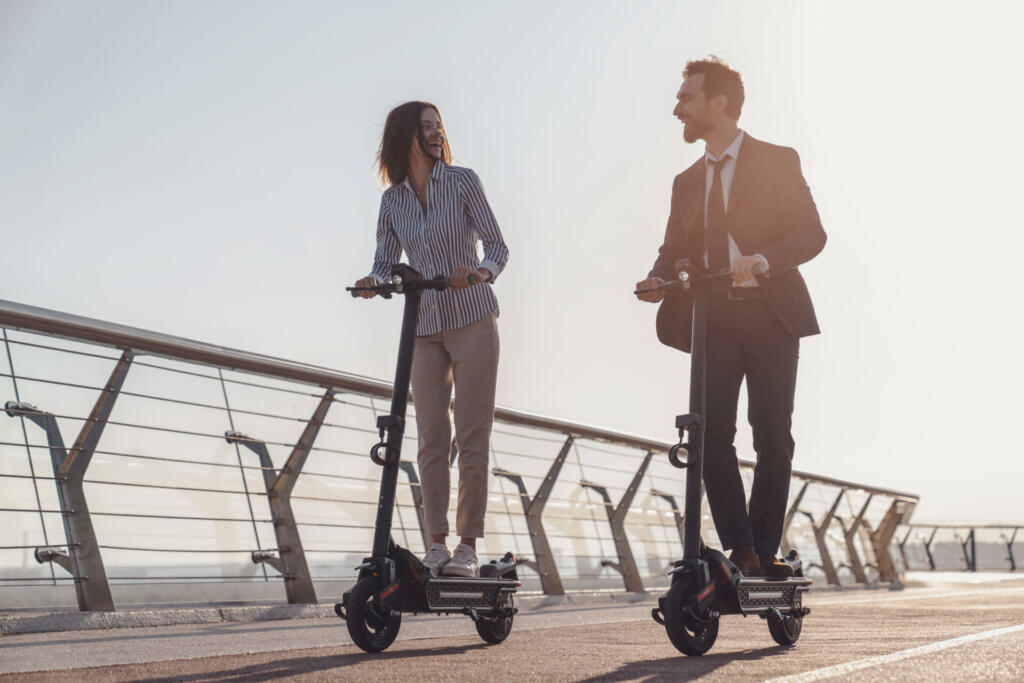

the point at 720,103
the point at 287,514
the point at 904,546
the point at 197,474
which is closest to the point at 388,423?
the point at 720,103

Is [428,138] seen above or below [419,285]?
above

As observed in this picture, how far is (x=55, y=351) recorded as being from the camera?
3.79 m

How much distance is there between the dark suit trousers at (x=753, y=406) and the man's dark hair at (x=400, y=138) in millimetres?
1071

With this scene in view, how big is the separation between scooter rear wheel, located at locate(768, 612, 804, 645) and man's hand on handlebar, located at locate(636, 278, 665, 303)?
0.93 m

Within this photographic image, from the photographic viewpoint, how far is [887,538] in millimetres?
12875

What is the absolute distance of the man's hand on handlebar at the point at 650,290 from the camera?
2850mm

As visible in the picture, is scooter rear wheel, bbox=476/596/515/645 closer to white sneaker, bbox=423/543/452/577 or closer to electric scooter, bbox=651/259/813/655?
white sneaker, bbox=423/543/452/577

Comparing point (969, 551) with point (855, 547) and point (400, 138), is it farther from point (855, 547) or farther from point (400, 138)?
point (400, 138)

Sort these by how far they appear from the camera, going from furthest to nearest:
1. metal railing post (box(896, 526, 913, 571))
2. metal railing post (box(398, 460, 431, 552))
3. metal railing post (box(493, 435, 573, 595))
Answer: metal railing post (box(896, 526, 913, 571)) < metal railing post (box(493, 435, 573, 595)) < metal railing post (box(398, 460, 431, 552))

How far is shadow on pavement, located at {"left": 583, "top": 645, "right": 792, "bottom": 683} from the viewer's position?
215 centimetres

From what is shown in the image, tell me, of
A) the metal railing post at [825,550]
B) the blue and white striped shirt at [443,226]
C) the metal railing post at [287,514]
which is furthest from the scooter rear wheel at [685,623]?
the metal railing post at [825,550]

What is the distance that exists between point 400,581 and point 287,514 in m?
2.00

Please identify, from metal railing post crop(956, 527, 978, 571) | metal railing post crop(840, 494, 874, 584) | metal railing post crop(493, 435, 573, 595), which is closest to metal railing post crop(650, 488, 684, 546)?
metal railing post crop(493, 435, 573, 595)

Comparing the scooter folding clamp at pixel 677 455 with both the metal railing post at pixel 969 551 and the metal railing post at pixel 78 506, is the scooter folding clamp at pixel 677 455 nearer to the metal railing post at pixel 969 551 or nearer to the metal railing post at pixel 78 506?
the metal railing post at pixel 78 506
